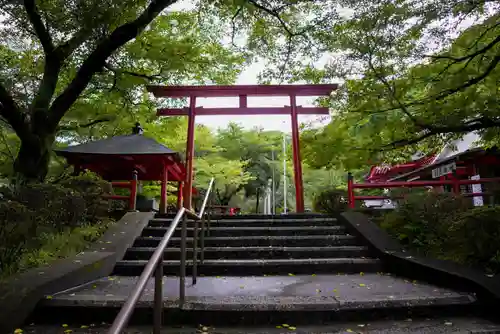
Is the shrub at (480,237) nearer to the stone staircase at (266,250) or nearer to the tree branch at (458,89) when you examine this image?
the stone staircase at (266,250)

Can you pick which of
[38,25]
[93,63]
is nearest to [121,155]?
[93,63]

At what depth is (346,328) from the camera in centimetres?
277

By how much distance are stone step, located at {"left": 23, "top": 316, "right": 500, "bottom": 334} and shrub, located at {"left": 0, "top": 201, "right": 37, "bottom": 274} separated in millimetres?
1084

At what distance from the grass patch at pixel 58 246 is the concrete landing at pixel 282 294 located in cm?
62

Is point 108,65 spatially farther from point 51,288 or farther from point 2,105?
point 51,288

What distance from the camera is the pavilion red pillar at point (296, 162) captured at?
9.08m

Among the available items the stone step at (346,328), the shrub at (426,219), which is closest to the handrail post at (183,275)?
the stone step at (346,328)

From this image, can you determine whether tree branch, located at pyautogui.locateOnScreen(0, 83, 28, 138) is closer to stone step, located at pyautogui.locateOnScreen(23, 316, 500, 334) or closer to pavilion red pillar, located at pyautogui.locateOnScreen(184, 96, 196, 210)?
pavilion red pillar, located at pyautogui.locateOnScreen(184, 96, 196, 210)

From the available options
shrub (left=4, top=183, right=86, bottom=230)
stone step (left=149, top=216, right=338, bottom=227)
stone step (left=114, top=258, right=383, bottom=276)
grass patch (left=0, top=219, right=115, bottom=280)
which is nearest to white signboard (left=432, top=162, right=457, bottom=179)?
stone step (left=149, top=216, right=338, bottom=227)

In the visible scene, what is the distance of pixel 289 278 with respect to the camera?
14.7 feet

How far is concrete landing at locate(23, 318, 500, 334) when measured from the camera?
8.75 ft

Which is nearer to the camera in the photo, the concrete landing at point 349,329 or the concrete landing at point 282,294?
the concrete landing at point 349,329

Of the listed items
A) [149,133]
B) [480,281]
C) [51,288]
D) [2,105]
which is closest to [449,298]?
[480,281]

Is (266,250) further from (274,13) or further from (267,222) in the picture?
(274,13)
